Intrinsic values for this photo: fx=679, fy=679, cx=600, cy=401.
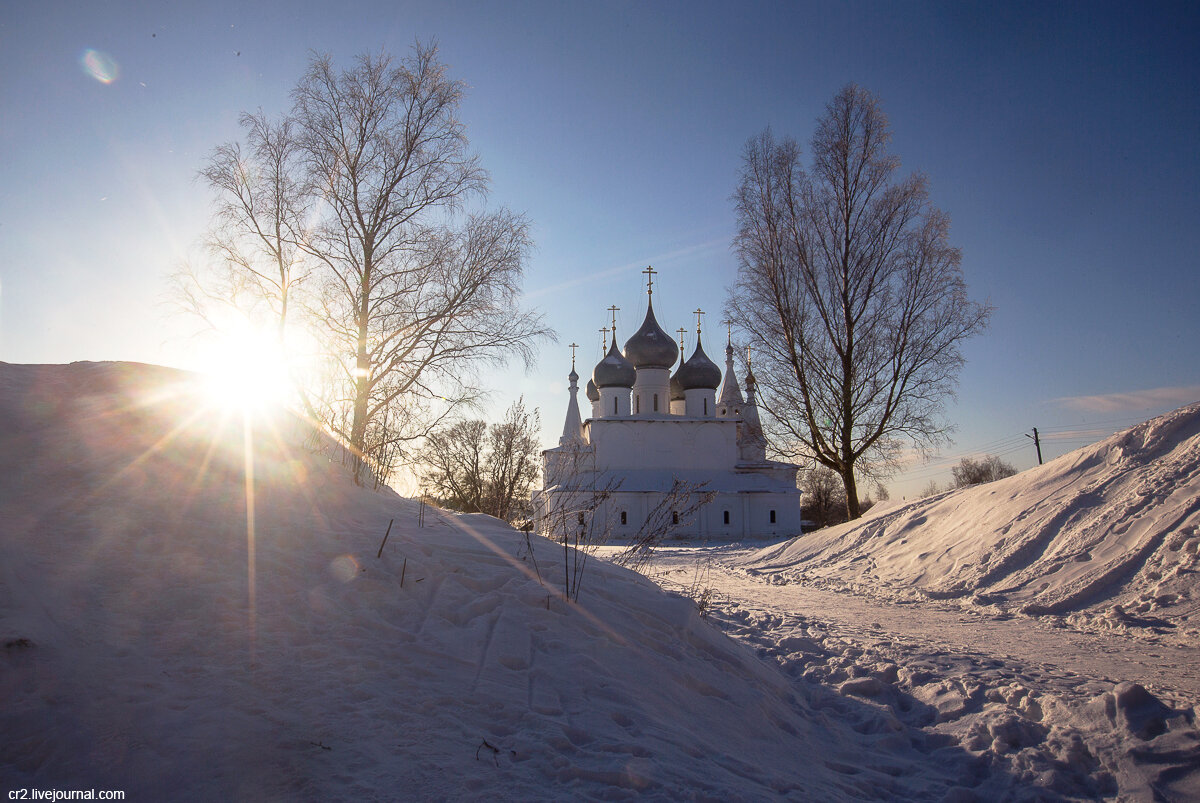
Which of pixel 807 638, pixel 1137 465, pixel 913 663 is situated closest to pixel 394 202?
pixel 807 638

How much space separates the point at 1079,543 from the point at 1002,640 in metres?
2.38

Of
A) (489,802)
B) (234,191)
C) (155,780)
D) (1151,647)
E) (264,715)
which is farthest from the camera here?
(234,191)

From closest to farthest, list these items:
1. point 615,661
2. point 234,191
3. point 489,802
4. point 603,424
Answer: point 489,802 → point 615,661 → point 234,191 → point 603,424

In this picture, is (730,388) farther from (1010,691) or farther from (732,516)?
(1010,691)

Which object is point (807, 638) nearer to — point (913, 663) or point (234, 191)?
point (913, 663)

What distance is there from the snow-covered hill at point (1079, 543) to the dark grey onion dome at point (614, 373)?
916 inches

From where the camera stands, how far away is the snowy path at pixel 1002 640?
173 inches

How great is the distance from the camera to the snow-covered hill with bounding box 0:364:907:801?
231 cm

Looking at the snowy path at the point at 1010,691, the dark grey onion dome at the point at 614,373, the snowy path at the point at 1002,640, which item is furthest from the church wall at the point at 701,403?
the snowy path at the point at 1010,691

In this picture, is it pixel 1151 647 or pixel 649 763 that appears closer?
pixel 649 763

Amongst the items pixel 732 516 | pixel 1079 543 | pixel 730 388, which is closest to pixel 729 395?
pixel 730 388

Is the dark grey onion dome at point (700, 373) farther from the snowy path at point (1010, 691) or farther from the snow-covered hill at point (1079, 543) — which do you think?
the snowy path at point (1010, 691)

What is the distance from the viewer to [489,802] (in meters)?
2.30

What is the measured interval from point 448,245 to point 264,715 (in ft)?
33.2
